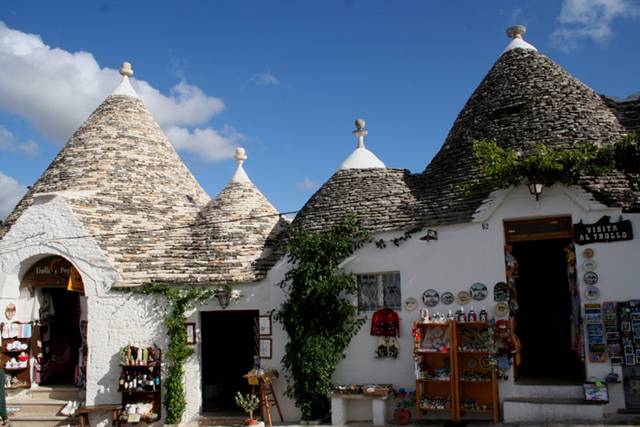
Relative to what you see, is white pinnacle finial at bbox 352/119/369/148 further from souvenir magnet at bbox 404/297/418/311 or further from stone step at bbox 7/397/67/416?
stone step at bbox 7/397/67/416

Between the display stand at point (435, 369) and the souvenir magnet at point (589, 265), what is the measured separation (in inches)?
95.1

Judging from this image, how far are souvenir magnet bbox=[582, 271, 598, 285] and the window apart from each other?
3277 mm

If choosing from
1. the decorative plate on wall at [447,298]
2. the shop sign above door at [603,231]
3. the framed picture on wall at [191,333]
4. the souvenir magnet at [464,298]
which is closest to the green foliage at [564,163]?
the shop sign above door at [603,231]

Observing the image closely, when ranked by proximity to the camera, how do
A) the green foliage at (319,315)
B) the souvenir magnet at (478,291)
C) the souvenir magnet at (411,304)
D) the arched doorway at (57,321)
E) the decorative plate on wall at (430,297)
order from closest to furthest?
the souvenir magnet at (478,291)
the decorative plate on wall at (430,297)
the souvenir magnet at (411,304)
the green foliage at (319,315)
the arched doorway at (57,321)

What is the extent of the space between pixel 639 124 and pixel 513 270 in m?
4.22

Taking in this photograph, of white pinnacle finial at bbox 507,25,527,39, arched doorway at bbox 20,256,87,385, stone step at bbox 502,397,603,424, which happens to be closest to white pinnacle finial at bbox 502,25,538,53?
white pinnacle finial at bbox 507,25,527,39

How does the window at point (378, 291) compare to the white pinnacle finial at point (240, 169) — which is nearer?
the window at point (378, 291)

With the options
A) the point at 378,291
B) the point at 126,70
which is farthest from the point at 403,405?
the point at 126,70

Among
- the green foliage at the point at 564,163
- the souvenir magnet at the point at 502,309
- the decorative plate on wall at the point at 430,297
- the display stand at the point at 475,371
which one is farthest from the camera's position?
the decorative plate on wall at the point at 430,297

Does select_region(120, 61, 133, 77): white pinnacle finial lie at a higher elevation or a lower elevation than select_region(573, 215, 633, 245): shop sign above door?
higher

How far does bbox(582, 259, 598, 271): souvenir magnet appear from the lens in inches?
392

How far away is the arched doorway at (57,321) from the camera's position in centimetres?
1387

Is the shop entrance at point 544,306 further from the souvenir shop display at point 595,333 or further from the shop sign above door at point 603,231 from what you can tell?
the souvenir shop display at point 595,333

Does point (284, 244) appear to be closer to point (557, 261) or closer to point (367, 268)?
point (367, 268)
